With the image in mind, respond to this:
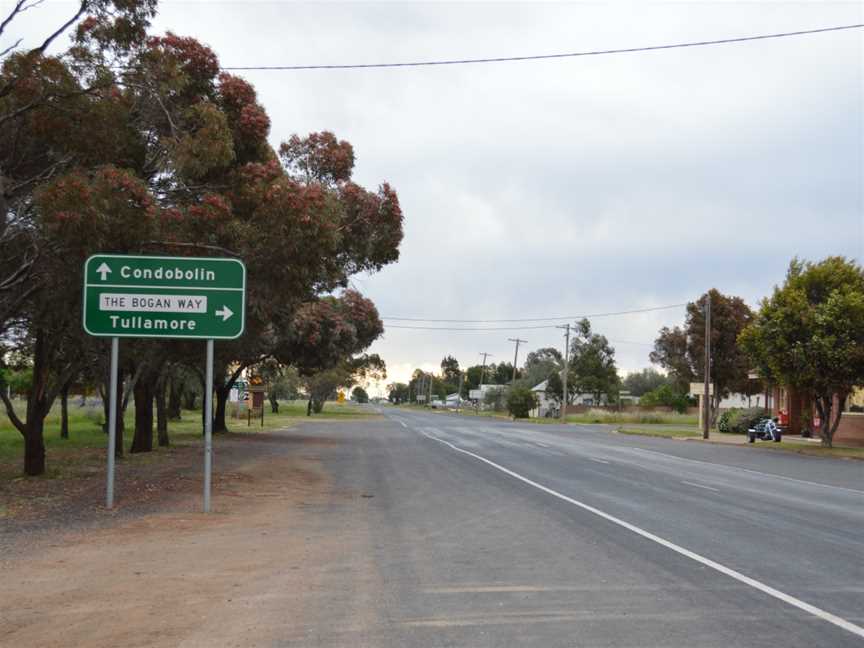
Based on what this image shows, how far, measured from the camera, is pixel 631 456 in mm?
29391

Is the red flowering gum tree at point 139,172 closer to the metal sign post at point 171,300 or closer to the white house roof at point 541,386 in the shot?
the metal sign post at point 171,300

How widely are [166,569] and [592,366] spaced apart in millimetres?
104532

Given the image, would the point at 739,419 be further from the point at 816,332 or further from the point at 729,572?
the point at 729,572

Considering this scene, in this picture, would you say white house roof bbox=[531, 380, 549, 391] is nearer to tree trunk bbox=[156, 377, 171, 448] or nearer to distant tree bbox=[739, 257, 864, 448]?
distant tree bbox=[739, 257, 864, 448]

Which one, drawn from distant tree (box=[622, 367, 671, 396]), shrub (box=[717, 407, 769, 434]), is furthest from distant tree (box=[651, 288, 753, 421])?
distant tree (box=[622, 367, 671, 396])

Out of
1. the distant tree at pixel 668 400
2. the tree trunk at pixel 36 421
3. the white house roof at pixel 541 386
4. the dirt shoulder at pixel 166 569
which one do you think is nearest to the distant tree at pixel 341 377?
the distant tree at pixel 668 400

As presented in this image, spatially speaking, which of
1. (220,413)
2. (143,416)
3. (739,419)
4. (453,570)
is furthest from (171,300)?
(739,419)

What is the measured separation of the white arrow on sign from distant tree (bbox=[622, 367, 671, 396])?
14322cm

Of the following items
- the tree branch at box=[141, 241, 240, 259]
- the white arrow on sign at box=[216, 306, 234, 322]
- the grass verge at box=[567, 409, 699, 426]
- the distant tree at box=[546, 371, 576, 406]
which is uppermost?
the tree branch at box=[141, 241, 240, 259]

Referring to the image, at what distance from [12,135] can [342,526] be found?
8.89 metres

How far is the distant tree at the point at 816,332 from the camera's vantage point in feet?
110

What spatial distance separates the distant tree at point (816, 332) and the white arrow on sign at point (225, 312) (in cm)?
2653

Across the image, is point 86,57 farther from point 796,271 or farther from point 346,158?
point 796,271

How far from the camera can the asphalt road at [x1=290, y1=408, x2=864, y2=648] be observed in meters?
6.75
